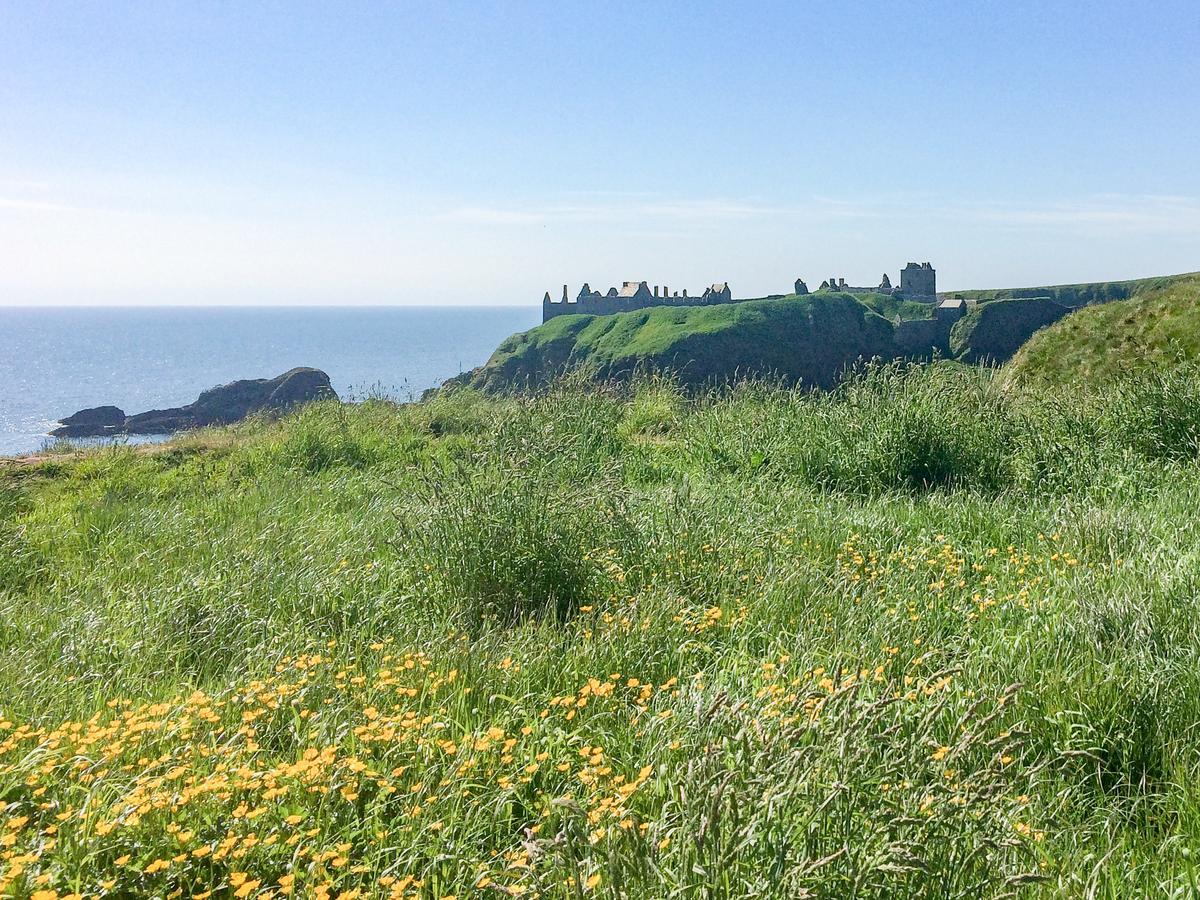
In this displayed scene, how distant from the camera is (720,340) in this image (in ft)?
274

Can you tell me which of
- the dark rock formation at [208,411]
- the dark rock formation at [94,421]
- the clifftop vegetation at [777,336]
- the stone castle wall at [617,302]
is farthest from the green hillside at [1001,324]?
the dark rock formation at [94,421]

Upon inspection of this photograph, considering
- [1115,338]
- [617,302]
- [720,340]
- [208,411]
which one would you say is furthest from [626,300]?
[1115,338]

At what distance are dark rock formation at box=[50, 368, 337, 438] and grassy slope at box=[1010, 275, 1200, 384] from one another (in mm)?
51046

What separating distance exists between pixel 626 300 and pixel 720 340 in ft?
84.5

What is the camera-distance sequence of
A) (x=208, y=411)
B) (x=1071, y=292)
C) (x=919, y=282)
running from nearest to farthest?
(x=208, y=411) < (x=919, y=282) < (x=1071, y=292)

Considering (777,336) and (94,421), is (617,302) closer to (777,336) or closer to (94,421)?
(777,336)

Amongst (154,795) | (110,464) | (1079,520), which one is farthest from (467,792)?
(110,464)

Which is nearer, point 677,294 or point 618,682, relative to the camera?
point 618,682

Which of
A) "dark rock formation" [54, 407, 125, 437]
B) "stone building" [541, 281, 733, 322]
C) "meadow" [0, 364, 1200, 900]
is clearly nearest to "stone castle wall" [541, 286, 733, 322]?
"stone building" [541, 281, 733, 322]

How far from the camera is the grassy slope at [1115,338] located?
648 inches

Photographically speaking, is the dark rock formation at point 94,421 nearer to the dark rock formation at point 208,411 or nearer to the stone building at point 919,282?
the dark rock formation at point 208,411

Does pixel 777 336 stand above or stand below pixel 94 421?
above

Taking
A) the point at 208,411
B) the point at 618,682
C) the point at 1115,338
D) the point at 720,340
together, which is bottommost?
the point at 208,411

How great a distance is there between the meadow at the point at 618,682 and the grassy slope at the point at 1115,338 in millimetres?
8750
